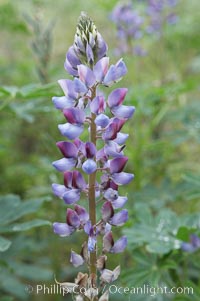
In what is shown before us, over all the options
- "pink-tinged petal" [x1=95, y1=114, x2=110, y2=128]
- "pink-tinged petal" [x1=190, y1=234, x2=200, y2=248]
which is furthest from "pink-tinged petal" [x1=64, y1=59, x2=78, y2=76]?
Answer: "pink-tinged petal" [x1=190, y1=234, x2=200, y2=248]

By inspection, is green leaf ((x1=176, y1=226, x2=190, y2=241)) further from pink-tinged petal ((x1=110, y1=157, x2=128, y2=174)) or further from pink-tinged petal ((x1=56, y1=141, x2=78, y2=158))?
pink-tinged petal ((x1=56, y1=141, x2=78, y2=158))

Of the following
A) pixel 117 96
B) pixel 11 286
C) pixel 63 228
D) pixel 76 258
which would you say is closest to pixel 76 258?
pixel 76 258

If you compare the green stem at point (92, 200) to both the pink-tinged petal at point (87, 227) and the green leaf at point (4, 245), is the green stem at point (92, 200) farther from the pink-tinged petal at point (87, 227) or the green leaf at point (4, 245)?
the green leaf at point (4, 245)

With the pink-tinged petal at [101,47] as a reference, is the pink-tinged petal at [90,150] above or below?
below

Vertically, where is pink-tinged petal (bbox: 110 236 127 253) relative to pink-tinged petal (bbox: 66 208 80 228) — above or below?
below

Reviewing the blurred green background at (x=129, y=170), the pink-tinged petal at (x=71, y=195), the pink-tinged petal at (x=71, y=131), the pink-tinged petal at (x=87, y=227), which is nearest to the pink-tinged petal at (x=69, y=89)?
the pink-tinged petal at (x=71, y=131)

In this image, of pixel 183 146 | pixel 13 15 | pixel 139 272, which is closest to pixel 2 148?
pixel 139 272

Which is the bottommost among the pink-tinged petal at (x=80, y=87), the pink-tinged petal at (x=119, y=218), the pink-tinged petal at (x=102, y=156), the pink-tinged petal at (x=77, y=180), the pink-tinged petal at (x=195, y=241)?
the pink-tinged petal at (x=195, y=241)

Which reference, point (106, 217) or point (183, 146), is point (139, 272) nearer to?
point (106, 217)
